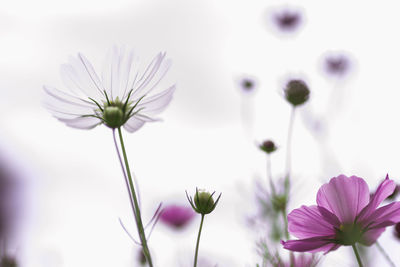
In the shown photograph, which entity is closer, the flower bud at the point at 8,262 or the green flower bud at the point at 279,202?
the flower bud at the point at 8,262

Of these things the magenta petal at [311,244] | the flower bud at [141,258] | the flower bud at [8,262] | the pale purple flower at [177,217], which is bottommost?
the pale purple flower at [177,217]

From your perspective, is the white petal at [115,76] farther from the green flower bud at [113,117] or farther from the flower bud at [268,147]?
the flower bud at [268,147]

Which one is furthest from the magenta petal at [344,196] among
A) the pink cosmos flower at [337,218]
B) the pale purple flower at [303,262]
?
the pale purple flower at [303,262]

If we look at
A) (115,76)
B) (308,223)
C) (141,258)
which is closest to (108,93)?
(115,76)

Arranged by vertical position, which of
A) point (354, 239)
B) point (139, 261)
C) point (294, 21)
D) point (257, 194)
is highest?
point (294, 21)

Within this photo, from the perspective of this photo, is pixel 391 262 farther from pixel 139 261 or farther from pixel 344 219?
pixel 139 261

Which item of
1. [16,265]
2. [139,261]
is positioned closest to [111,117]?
Result: [16,265]

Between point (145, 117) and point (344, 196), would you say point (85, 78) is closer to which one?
point (145, 117)
